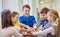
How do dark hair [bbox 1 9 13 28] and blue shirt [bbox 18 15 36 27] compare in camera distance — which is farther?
blue shirt [bbox 18 15 36 27]

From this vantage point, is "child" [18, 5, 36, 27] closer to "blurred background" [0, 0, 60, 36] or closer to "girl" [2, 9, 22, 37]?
"blurred background" [0, 0, 60, 36]

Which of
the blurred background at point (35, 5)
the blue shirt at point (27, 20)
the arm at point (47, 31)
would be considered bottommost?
the arm at point (47, 31)

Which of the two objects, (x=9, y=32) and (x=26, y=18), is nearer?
(x=9, y=32)

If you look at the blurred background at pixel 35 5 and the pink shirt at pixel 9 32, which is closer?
the pink shirt at pixel 9 32

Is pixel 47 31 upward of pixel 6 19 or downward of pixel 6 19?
downward

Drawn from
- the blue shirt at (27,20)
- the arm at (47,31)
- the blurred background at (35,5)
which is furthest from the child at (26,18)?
the arm at (47,31)

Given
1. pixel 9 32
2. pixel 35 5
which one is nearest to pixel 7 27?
pixel 9 32

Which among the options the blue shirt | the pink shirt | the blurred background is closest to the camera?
the pink shirt

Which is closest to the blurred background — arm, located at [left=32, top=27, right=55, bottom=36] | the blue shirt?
the blue shirt

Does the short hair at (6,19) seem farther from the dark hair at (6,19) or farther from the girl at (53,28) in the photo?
the girl at (53,28)

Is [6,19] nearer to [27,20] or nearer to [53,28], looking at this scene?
[53,28]

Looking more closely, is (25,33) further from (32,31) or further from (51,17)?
(51,17)

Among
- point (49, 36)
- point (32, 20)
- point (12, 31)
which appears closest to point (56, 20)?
point (49, 36)

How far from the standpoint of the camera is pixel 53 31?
142cm
